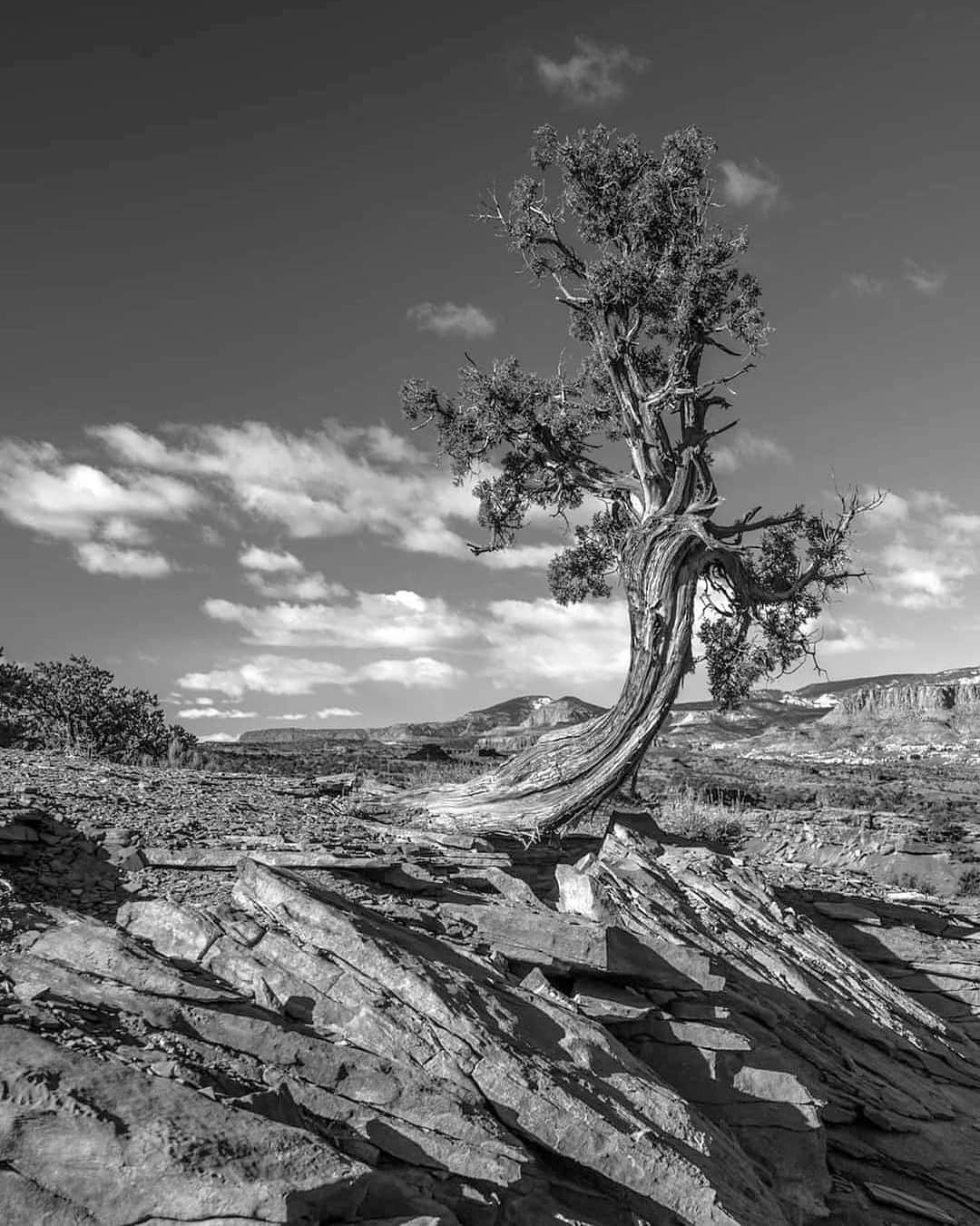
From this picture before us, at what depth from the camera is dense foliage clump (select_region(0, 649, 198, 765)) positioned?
23.3m

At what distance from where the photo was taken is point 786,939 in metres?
10.9

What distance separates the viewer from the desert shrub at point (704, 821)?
21.0 meters

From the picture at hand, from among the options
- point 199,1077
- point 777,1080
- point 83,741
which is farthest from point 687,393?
point 83,741

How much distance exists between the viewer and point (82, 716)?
24047 millimetres

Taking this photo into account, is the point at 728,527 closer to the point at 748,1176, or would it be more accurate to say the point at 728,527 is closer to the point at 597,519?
the point at 597,519

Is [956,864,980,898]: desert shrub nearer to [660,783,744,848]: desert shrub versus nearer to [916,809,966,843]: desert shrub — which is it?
[916,809,966,843]: desert shrub

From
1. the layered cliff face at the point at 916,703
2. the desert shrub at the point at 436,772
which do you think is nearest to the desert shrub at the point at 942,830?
the desert shrub at the point at 436,772

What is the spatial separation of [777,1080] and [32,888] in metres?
6.54

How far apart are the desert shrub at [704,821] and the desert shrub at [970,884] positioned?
16.1ft

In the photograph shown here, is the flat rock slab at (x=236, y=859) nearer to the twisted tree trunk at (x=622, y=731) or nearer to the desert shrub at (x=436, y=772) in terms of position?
the twisted tree trunk at (x=622, y=731)

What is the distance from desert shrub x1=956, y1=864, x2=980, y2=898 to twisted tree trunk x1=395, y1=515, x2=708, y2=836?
345 inches

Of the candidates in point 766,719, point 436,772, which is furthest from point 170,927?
point 766,719

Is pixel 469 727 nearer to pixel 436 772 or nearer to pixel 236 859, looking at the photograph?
pixel 436 772

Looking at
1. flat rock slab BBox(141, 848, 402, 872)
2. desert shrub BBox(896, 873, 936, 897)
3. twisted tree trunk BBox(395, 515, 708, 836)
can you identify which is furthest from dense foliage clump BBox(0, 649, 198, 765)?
desert shrub BBox(896, 873, 936, 897)
